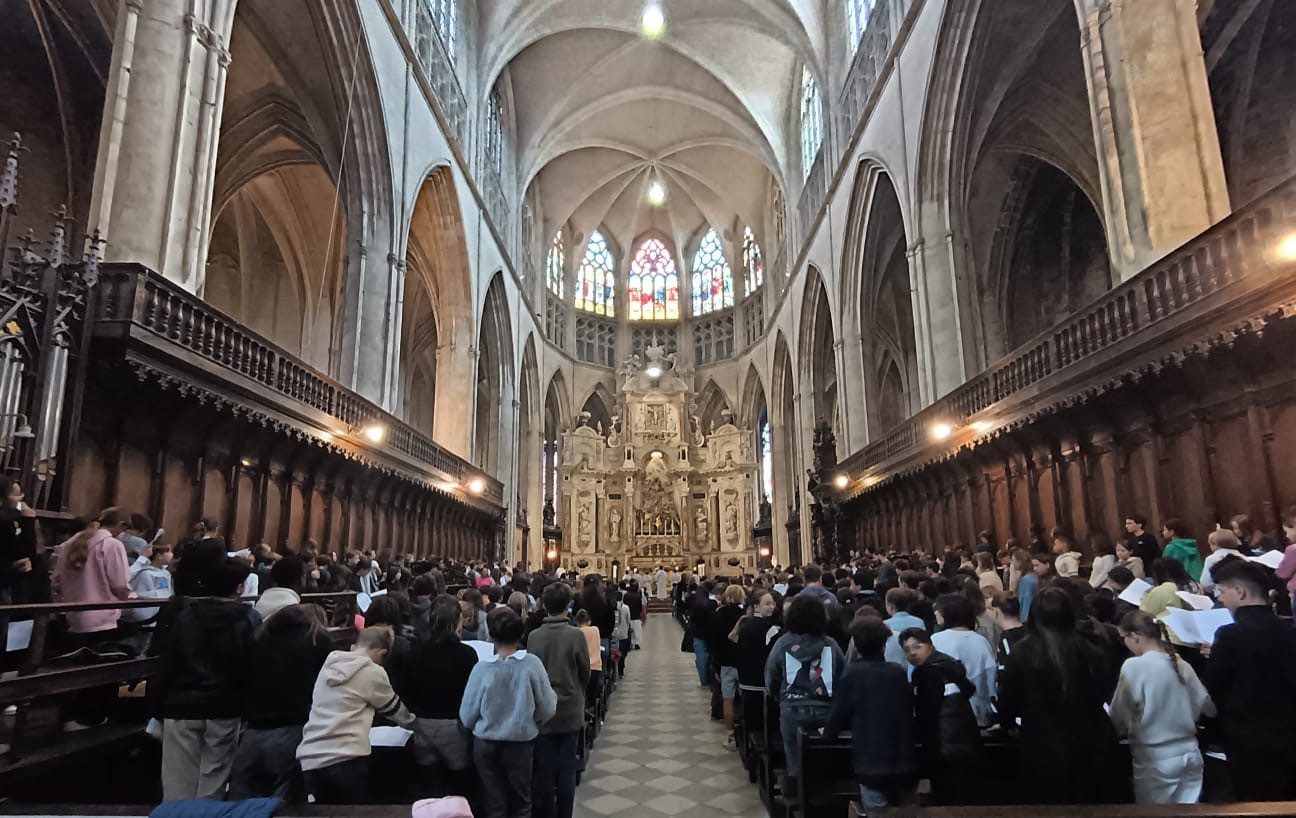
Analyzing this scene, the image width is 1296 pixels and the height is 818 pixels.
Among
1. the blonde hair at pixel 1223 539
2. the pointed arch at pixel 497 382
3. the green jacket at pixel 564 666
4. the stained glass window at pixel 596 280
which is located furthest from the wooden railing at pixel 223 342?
the stained glass window at pixel 596 280

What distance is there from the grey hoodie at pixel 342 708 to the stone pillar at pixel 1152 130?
8394 mm

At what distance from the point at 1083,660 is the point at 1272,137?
15865 millimetres

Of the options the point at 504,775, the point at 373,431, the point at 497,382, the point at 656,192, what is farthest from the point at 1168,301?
the point at 656,192

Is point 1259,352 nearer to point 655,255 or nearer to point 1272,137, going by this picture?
point 1272,137

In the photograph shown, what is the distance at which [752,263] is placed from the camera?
3597 cm

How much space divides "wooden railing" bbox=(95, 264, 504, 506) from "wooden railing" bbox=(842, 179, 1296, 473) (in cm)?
938

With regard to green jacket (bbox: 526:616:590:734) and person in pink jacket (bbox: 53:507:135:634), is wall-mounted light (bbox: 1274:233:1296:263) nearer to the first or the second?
green jacket (bbox: 526:616:590:734)

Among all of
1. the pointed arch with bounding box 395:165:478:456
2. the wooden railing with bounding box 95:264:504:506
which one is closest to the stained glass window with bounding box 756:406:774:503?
the pointed arch with bounding box 395:165:478:456

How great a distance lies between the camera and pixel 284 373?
1023 centimetres

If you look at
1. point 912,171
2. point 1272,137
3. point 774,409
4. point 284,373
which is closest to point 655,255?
point 774,409

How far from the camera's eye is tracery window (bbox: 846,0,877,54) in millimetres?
19547

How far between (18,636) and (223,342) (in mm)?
5226

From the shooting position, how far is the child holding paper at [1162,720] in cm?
303

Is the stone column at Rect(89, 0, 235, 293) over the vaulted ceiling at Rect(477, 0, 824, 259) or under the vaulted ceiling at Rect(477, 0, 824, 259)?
under
